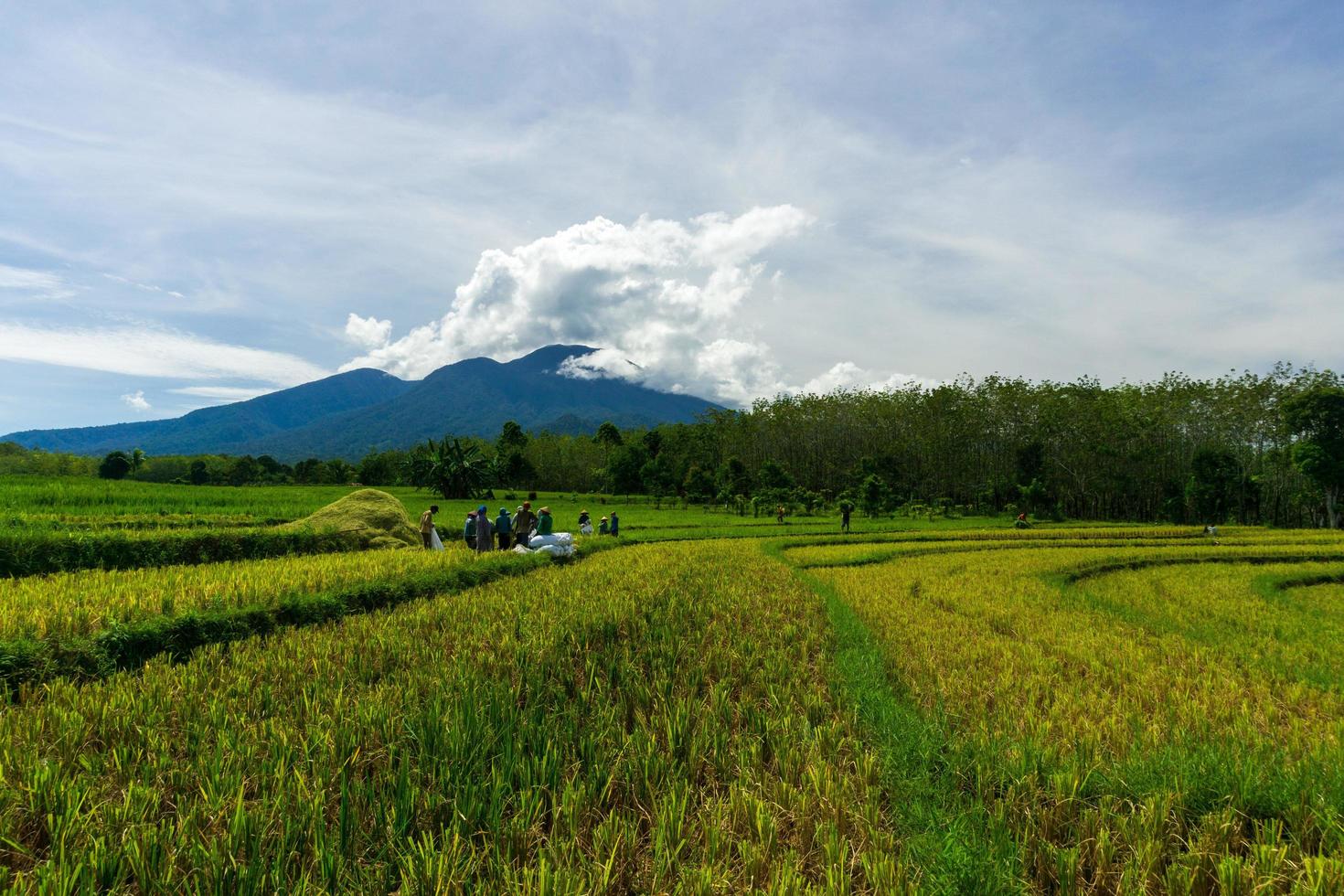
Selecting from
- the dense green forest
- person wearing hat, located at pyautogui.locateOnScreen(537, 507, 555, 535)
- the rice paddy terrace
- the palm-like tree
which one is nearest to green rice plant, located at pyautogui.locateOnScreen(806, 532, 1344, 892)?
the rice paddy terrace

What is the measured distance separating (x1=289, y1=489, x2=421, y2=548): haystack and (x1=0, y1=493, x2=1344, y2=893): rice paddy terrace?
7907 mm

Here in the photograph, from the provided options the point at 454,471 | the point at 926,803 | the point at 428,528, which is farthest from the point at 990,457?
the point at 926,803

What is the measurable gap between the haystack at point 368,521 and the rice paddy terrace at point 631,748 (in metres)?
7.91

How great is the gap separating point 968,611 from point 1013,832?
25.9 ft

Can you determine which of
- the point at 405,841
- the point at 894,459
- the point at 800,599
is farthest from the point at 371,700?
the point at 894,459

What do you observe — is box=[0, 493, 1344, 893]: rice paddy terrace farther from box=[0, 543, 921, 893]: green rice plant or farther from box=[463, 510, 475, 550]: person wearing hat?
box=[463, 510, 475, 550]: person wearing hat

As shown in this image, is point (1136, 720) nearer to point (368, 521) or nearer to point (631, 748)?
point (631, 748)

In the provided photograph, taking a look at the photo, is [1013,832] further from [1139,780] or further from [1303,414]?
[1303,414]

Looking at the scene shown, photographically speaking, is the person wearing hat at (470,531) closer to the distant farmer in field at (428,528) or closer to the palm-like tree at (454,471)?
the distant farmer in field at (428,528)

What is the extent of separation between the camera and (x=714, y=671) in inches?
241

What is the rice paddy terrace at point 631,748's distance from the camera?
9.36 feet

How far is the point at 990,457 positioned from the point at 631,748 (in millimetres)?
69846

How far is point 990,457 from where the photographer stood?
6331 cm

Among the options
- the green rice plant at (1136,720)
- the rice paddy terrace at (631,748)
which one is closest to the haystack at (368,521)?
the rice paddy terrace at (631,748)
